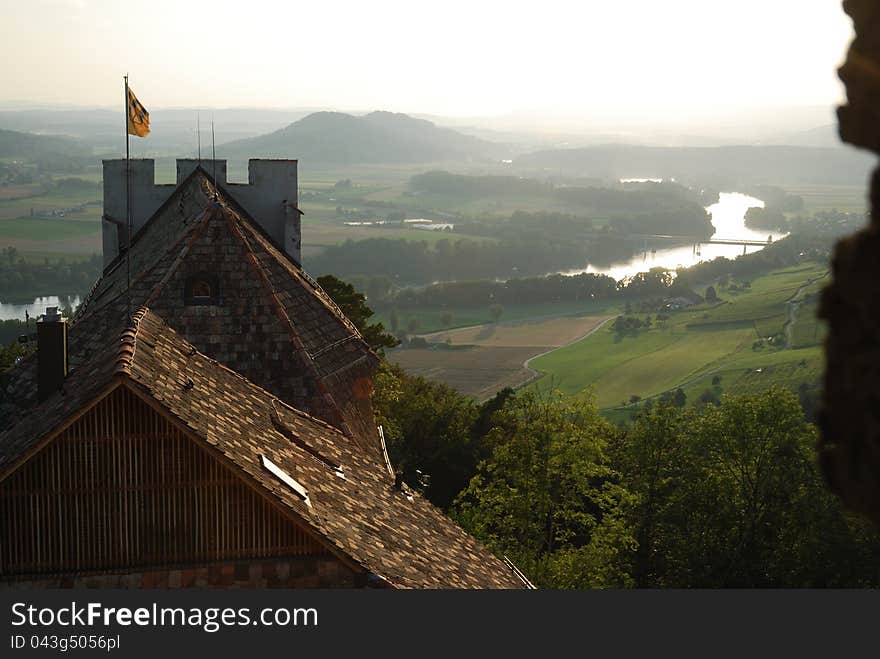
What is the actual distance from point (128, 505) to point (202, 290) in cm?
972

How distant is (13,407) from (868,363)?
17443mm

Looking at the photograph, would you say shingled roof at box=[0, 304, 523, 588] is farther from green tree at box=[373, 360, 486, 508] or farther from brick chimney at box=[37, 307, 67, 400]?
green tree at box=[373, 360, 486, 508]

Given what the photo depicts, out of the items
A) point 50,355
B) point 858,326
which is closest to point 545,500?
point 50,355

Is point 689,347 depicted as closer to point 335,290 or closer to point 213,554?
point 335,290

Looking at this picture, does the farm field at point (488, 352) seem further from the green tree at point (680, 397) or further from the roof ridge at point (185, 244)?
the roof ridge at point (185, 244)

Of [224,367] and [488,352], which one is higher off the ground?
[224,367]

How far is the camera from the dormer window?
2233 centimetres

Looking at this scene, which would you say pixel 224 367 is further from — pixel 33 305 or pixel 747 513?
pixel 33 305

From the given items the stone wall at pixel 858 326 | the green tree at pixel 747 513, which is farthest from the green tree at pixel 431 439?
the stone wall at pixel 858 326

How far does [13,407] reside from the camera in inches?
752

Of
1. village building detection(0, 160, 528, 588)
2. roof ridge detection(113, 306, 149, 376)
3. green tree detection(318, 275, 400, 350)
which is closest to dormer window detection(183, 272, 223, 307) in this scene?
village building detection(0, 160, 528, 588)

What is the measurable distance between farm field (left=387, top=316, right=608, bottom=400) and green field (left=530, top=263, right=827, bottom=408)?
2.90 meters

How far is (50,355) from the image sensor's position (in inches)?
683

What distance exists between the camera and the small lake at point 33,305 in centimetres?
16311
